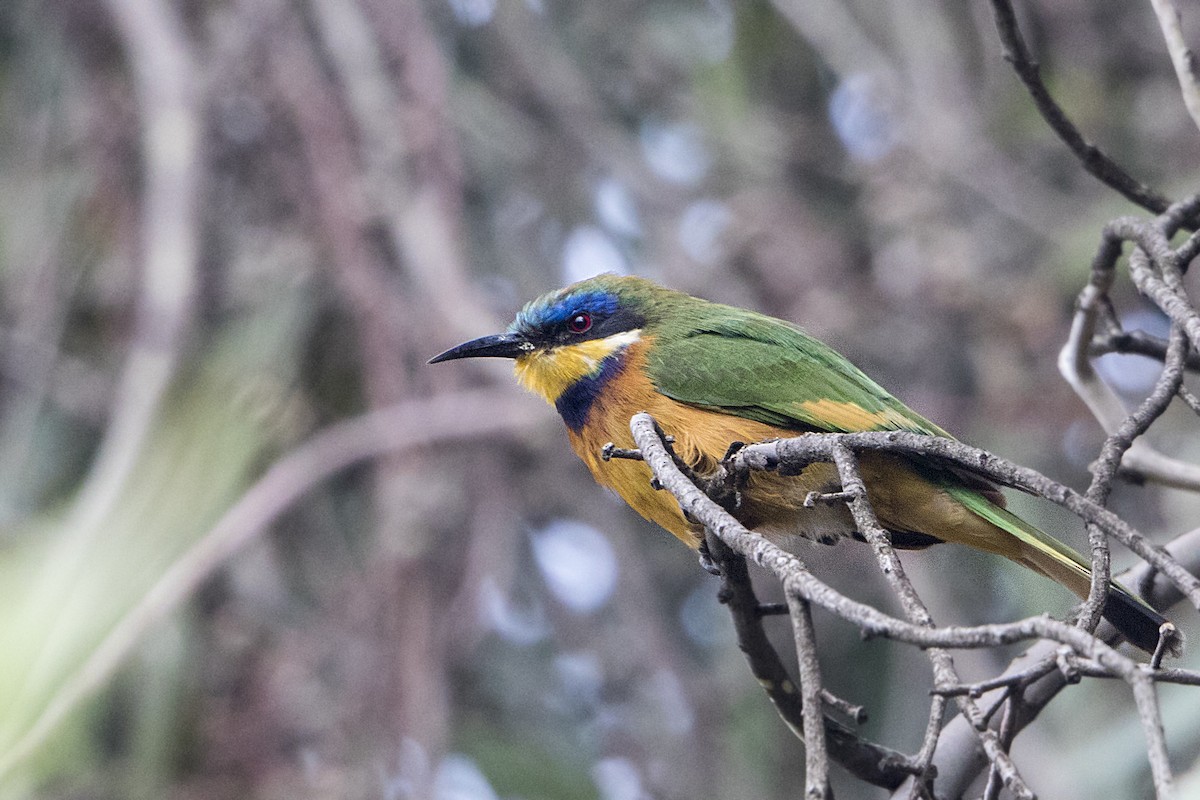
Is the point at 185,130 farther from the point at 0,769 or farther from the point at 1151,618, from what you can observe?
the point at 1151,618

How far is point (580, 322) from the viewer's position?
3555 millimetres

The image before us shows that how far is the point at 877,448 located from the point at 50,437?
12.7 feet

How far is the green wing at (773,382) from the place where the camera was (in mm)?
3129

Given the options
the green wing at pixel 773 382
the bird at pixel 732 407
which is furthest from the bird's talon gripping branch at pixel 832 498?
the green wing at pixel 773 382

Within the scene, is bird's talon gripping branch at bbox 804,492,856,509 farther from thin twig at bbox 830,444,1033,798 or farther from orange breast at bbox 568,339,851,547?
orange breast at bbox 568,339,851,547

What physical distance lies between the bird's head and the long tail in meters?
0.97

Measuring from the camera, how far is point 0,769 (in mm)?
2838

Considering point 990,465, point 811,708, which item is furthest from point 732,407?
point 811,708

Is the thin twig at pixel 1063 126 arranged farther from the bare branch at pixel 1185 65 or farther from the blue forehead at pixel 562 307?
the blue forehead at pixel 562 307

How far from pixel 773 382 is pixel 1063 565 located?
0.83m

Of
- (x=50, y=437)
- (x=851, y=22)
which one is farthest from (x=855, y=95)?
(x=50, y=437)

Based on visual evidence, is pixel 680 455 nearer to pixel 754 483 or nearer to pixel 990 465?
pixel 754 483

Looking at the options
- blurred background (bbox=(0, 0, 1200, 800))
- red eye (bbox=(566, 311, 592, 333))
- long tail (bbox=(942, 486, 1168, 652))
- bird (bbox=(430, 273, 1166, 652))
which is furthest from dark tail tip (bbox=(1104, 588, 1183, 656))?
red eye (bbox=(566, 311, 592, 333))

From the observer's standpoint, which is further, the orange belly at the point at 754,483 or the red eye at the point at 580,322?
the red eye at the point at 580,322
